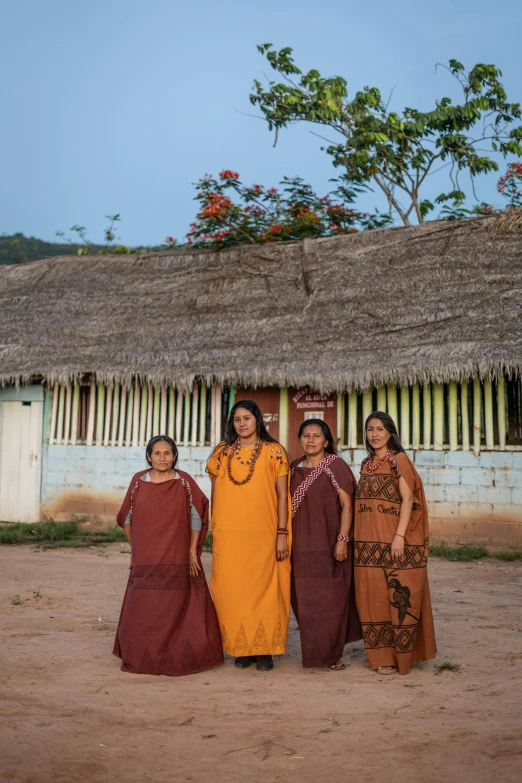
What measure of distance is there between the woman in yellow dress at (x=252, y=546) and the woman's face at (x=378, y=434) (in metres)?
0.51

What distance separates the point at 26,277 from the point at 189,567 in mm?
10060

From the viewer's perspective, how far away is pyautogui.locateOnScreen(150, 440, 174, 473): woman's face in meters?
4.59

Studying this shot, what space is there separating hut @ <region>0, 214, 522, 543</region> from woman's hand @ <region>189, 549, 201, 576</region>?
198 inches

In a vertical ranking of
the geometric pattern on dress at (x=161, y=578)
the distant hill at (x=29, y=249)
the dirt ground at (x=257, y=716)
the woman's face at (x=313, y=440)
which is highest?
the distant hill at (x=29, y=249)

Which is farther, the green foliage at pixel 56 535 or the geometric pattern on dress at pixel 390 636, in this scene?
the green foliage at pixel 56 535

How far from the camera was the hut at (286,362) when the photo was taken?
9.10 metres

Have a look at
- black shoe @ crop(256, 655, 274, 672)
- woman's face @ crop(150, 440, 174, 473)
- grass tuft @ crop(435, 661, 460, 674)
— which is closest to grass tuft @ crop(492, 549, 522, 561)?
grass tuft @ crop(435, 661, 460, 674)

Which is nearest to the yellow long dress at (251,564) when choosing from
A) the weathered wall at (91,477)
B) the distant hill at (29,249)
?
the weathered wall at (91,477)

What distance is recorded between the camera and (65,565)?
8.17m

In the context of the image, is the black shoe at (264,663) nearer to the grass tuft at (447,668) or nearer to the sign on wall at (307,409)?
the grass tuft at (447,668)

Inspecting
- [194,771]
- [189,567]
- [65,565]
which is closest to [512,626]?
[189,567]

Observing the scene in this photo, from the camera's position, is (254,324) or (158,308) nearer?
(254,324)

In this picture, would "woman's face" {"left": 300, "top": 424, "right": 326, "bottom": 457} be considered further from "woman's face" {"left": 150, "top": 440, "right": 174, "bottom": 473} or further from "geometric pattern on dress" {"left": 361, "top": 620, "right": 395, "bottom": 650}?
"geometric pattern on dress" {"left": 361, "top": 620, "right": 395, "bottom": 650}

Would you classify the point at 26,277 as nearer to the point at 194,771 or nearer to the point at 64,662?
the point at 64,662
